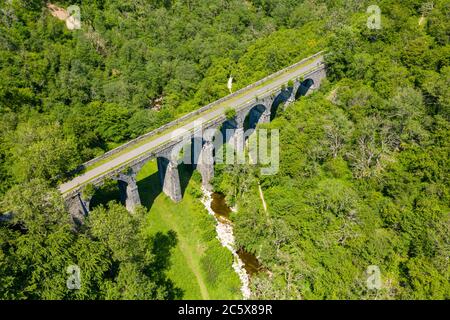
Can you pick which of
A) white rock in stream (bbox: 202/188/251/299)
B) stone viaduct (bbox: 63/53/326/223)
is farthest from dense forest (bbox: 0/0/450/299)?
stone viaduct (bbox: 63/53/326/223)

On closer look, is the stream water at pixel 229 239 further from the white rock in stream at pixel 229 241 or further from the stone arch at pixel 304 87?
the stone arch at pixel 304 87

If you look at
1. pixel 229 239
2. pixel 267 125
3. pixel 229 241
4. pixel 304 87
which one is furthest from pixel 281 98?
pixel 229 241

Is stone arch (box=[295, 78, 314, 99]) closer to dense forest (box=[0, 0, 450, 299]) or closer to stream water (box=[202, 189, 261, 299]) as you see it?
dense forest (box=[0, 0, 450, 299])
